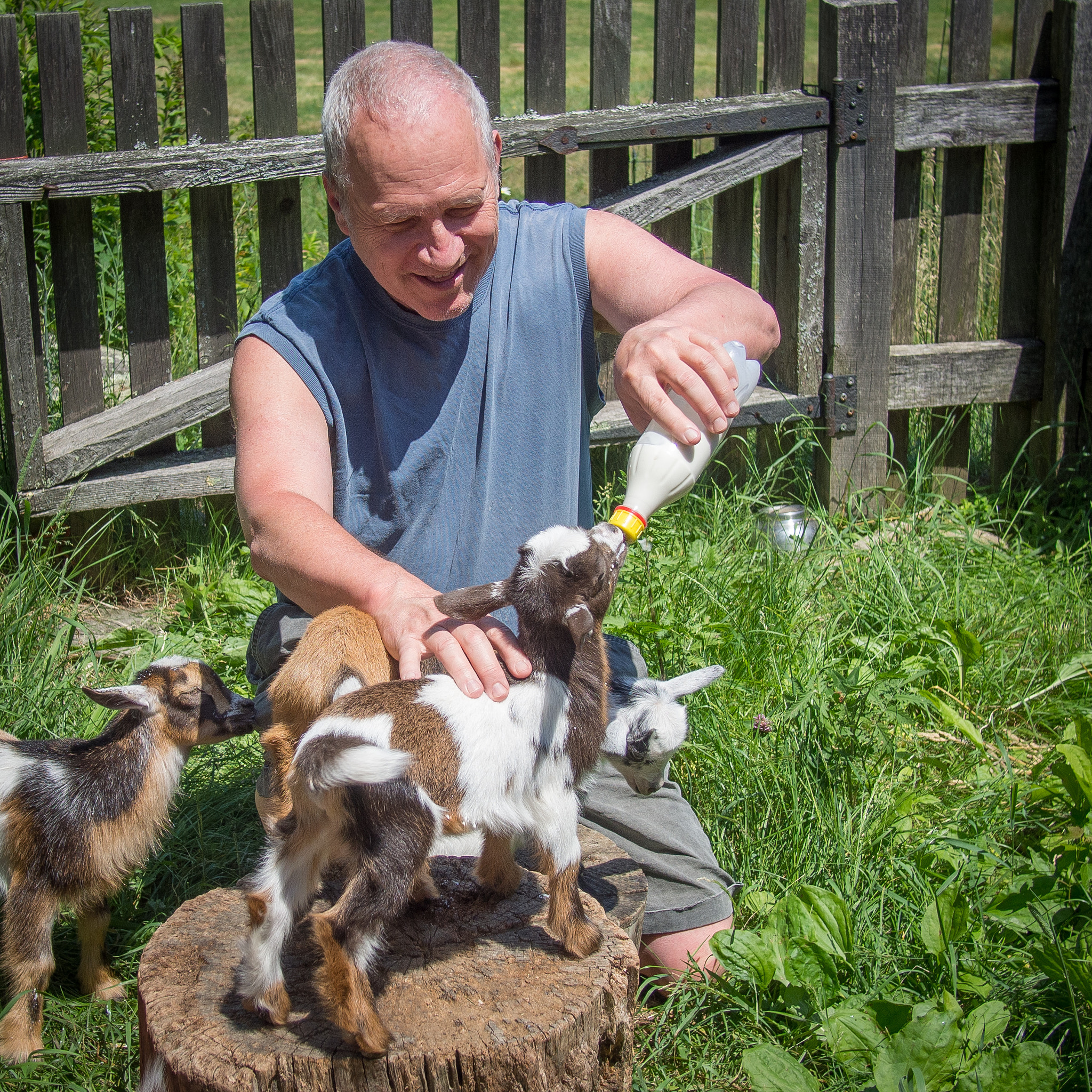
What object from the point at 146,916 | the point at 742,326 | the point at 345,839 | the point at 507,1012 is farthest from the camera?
the point at 146,916

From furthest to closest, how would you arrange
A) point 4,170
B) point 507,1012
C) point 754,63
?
point 754,63
point 4,170
point 507,1012

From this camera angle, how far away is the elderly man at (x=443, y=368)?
255cm

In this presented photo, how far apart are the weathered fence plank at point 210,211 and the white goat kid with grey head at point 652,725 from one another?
2.96 m

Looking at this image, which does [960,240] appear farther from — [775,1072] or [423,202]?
[775,1072]

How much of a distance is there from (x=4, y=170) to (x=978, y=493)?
4399mm

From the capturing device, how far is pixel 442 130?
99.0 inches

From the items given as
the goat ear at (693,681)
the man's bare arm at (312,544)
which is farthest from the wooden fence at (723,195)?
the goat ear at (693,681)

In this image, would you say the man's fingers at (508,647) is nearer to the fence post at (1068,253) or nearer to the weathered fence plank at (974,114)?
the weathered fence plank at (974,114)

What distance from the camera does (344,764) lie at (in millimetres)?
1803

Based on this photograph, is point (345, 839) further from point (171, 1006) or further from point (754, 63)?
point (754, 63)

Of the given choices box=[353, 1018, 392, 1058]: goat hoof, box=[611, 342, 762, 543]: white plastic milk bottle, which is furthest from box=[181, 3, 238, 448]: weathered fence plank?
box=[353, 1018, 392, 1058]: goat hoof

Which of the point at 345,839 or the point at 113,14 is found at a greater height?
the point at 113,14

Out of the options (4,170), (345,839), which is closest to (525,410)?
(345,839)

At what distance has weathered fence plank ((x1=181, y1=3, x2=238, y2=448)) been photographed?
438cm
